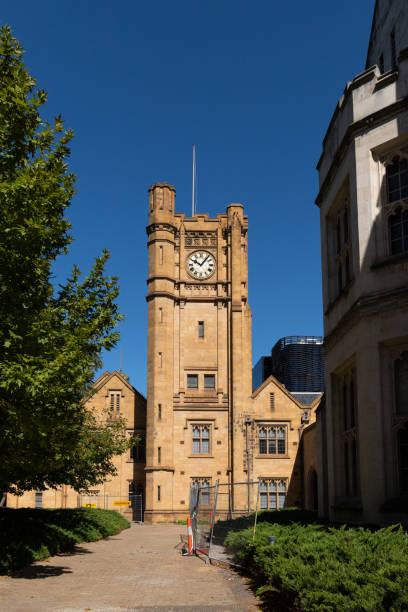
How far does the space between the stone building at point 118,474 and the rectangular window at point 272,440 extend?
28.3 feet

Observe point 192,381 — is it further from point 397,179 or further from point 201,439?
point 397,179

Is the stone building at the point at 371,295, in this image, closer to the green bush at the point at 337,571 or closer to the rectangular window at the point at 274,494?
the green bush at the point at 337,571

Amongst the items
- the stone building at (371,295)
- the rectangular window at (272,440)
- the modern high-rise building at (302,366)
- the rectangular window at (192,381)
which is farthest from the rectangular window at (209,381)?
the modern high-rise building at (302,366)

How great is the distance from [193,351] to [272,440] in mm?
8526

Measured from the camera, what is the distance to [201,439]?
154 feet

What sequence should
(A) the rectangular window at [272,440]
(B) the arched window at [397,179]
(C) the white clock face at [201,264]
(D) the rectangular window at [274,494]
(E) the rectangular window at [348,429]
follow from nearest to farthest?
(B) the arched window at [397,179] → (E) the rectangular window at [348,429] → (D) the rectangular window at [274,494] → (A) the rectangular window at [272,440] → (C) the white clock face at [201,264]

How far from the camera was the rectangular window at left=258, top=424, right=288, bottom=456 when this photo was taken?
47281 mm

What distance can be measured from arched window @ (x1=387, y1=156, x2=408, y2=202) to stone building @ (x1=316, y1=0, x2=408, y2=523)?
21mm

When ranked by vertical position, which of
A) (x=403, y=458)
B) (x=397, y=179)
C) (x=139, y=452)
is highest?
(x=397, y=179)

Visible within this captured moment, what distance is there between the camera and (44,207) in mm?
13703

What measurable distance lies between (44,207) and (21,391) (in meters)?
3.84

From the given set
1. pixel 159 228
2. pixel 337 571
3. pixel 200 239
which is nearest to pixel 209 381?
pixel 200 239

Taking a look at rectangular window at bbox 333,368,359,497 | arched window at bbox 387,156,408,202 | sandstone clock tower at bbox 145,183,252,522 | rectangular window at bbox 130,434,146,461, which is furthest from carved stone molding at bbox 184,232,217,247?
arched window at bbox 387,156,408,202

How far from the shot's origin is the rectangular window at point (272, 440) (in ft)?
155
